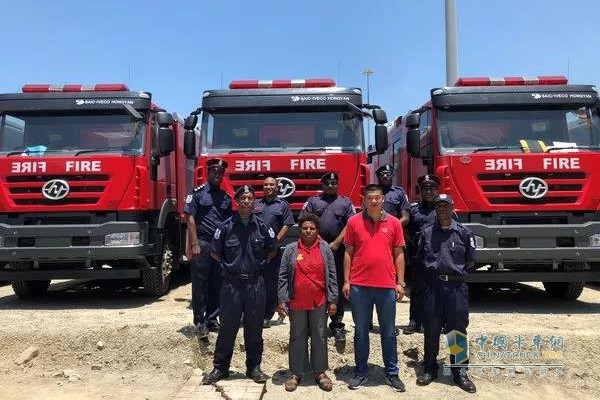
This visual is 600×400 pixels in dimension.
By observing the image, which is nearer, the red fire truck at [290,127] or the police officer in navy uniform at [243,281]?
the police officer in navy uniform at [243,281]

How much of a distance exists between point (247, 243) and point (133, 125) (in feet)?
11.3

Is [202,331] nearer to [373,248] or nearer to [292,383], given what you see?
[292,383]

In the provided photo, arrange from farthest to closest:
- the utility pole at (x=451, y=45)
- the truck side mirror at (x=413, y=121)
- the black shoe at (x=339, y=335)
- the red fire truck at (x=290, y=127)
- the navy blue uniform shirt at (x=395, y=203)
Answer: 1. the utility pole at (x=451, y=45)
2. the truck side mirror at (x=413, y=121)
3. the red fire truck at (x=290, y=127)
4. the navy blue uniform shirt at (x=395, y=203)
5. the black shoe at (x=339, y=335)

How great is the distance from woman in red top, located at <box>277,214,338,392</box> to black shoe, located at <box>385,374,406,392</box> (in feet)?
1.73

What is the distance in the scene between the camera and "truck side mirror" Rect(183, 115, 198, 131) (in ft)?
21.8

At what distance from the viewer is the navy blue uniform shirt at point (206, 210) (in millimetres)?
5398

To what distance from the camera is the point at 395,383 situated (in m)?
4.50

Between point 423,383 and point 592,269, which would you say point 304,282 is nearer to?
point 423,383

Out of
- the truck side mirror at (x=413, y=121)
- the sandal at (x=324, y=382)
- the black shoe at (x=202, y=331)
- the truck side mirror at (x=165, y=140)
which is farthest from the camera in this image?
the truck side mirror at (x=165, y=140)

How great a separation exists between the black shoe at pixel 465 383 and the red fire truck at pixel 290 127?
2608 mm

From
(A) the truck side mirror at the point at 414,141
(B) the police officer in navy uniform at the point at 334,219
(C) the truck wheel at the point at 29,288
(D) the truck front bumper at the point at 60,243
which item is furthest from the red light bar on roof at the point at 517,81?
(C) the truck wheel at the point at 29,288

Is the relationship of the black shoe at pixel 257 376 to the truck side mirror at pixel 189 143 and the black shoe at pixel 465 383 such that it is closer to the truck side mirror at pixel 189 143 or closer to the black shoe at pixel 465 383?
the black shoe at pixel 465 383

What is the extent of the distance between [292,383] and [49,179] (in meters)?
4.37

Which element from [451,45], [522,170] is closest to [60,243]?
[522,170]
